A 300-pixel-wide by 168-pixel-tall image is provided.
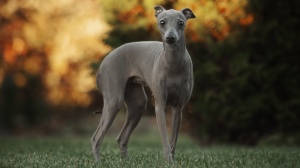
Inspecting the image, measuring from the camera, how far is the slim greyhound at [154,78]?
682 centimetres

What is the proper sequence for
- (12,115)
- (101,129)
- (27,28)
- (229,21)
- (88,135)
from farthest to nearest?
1. (27,28)
2. (88,135)
3. (12,115)
4. (229,21)
5. (101,129)

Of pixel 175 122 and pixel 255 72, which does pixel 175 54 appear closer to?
pixel 175 122

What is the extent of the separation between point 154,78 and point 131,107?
1.14 m

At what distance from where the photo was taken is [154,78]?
7121 millimetres

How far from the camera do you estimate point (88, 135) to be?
75.9 ft

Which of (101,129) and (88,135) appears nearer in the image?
(101,129)

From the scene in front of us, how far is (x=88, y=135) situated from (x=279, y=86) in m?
11.9

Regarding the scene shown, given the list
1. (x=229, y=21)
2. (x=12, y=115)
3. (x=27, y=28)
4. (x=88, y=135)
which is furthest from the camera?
(x=27, y=28)

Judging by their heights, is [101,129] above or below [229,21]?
below

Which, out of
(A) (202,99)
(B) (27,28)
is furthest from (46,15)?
(A) (202,99)

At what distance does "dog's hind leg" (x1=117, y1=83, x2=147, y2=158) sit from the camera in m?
8.09

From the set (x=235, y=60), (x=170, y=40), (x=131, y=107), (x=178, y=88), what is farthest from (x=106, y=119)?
(x=235, y=60)

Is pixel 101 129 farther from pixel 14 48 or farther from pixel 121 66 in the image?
pixel 14 48

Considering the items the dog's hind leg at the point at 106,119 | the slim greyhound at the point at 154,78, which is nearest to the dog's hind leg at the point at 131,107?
the slim greyhound at the point at 154,78
